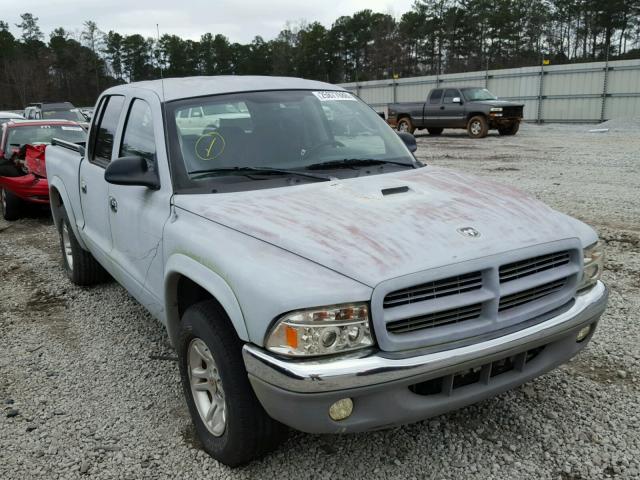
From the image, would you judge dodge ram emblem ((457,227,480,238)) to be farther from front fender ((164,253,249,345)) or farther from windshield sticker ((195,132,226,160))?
windshield sticker ((195,132,226,160))

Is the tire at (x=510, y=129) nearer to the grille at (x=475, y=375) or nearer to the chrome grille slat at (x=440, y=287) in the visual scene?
the grille at (x=475, y=375)

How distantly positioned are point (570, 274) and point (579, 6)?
61150 mm

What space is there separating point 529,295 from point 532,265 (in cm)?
14

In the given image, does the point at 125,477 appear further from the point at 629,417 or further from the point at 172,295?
the point at 629,417

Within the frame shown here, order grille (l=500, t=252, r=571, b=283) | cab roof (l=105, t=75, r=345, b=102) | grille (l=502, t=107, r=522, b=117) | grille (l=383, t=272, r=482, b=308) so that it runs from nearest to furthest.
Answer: grille (l=383, t=272, r=482, b=308)
grille (l=500, t=252, r=571, b=283)
cab roof (l=105, t=75, r=345, b=102)
grille (l=502, t=107, r=522, b=117)

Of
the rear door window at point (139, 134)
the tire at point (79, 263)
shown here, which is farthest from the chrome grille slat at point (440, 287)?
the tire at point (79, 263)

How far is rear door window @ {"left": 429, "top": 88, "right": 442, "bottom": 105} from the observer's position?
22.3 metres

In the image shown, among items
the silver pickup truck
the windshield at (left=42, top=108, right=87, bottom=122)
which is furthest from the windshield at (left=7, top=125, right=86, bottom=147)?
the windshield at (left=42, top=108, right=87, bottom=122)

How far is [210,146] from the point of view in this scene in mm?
3486

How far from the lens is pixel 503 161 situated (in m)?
14.5

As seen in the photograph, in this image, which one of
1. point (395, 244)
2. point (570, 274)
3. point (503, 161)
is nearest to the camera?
point (395, 244)

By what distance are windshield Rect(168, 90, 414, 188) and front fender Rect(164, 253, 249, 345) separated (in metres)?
0.53

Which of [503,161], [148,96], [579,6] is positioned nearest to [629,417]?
[148,96]

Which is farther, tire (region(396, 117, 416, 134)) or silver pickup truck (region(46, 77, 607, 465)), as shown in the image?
tire (region(396, 117, 416, 134))
